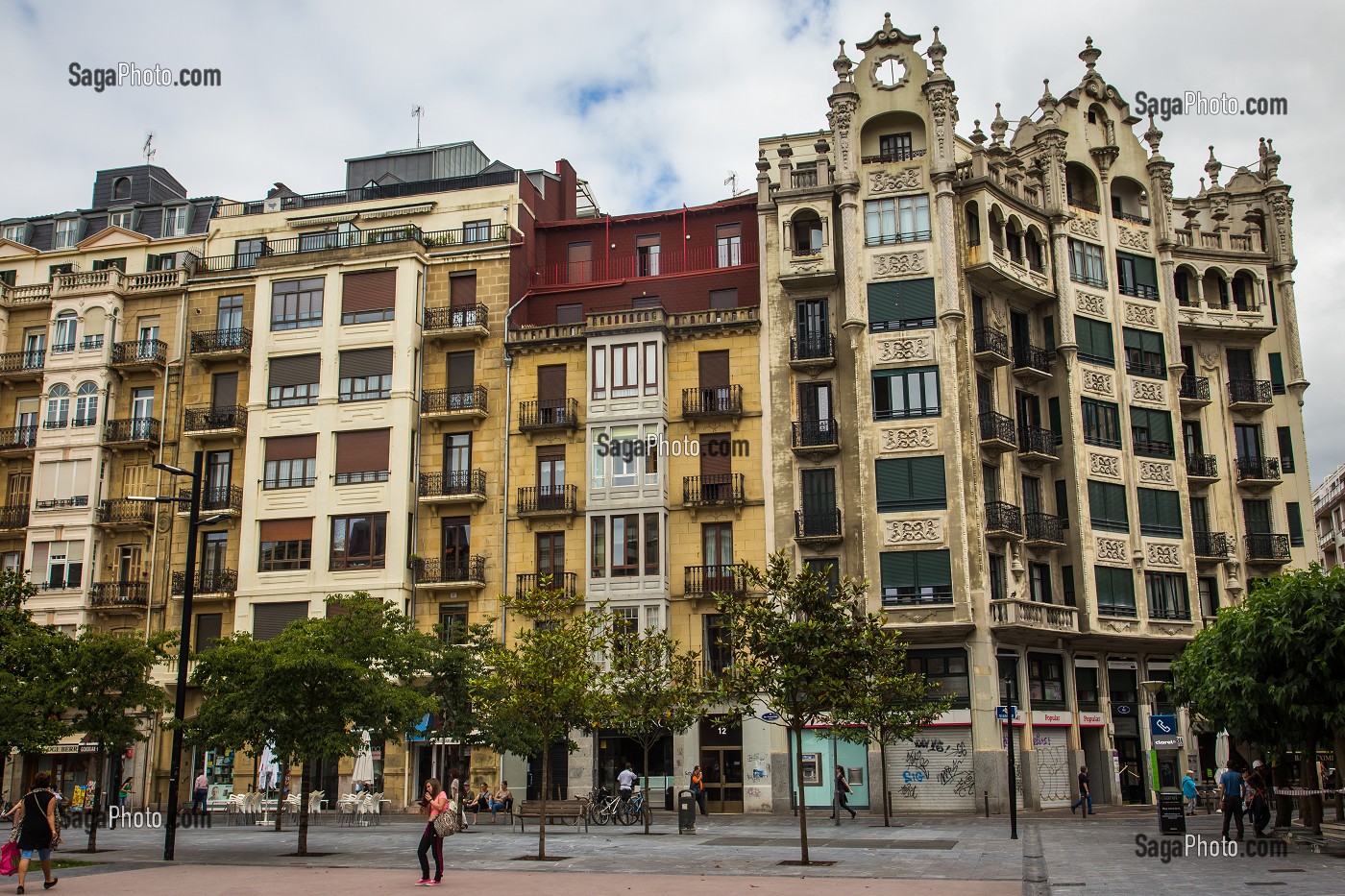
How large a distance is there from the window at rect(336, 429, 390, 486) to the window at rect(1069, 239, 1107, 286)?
25.8 meters

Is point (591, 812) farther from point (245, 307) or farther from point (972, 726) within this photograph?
point (245, 307)

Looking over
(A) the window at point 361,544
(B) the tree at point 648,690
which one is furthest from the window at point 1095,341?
(A) the window at point 361,544

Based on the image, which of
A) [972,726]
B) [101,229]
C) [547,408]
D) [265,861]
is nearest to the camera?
[265,861]

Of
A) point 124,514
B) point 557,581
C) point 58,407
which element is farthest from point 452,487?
point 58,407

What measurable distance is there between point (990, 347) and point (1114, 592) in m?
10.5

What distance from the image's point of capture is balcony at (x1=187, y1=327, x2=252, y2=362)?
51469mm

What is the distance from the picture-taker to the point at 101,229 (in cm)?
5884

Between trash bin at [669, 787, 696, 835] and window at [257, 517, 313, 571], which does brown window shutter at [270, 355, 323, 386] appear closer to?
window at [257, 517, 313, 571]

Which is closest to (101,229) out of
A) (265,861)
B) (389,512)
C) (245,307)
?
(245,307)

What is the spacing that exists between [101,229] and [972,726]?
46.2m

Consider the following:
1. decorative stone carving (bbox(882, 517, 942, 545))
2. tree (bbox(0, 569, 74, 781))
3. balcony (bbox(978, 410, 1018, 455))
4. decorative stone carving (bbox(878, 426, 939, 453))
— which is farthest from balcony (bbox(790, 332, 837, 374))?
tree (bbox(0, 569, 74, 781))

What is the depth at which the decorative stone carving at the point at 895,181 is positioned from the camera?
45781 mm

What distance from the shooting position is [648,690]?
3588 cm

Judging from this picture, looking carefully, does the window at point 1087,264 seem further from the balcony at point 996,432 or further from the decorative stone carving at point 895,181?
the decorative stone carving at point 895,181
